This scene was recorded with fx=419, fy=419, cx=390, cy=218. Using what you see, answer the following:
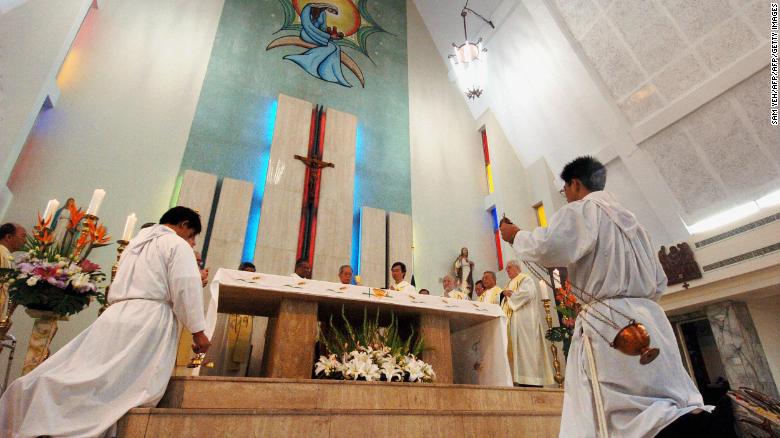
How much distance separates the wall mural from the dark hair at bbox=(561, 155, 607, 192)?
22.8ft

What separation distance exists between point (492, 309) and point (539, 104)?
566 cm

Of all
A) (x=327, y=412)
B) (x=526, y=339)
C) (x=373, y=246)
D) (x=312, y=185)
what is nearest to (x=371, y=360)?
(x=327, y=412)

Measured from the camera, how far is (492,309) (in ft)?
13.0

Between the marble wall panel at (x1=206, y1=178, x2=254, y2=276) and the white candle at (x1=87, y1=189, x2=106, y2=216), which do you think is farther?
the marble wall panel at (x1=206, y1=178, x2=254, y2=276)

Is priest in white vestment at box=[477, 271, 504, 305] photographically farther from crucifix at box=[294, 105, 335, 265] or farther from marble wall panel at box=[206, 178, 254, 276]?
marble wall panel at box=[206, 178, 254, 276]

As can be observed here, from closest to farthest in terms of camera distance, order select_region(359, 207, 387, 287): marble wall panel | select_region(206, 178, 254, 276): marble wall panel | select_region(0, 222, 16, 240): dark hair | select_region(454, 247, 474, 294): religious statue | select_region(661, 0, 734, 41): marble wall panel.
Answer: select_region(0, 222, 16, 240): dark hair → select_region(661, 0, 734, 41): marble wall panel → select_region(206, 178, 254, 276): marble wall panel → select_region(359, 207, 387, 287): marble wall panel → select_region(454, 247, 474, 294): religious statue

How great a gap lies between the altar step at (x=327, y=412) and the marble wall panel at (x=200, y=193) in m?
3.72

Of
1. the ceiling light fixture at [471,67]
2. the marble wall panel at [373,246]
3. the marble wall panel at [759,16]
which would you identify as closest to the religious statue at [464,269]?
the marble wall panel at [373,246]

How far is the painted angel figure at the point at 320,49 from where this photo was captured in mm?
8250

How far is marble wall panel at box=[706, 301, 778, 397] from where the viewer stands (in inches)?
221

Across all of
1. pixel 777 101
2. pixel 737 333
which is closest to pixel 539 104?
pixel 777 101

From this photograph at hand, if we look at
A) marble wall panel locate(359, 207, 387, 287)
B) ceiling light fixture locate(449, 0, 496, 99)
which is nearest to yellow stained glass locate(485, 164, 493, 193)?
ceiling light fixture locate(449, 0, 496, 99)

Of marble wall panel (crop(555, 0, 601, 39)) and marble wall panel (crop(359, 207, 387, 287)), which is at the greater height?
marble wall panel (crop(555, 0, 601, 39))

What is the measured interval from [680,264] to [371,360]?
5.43m
